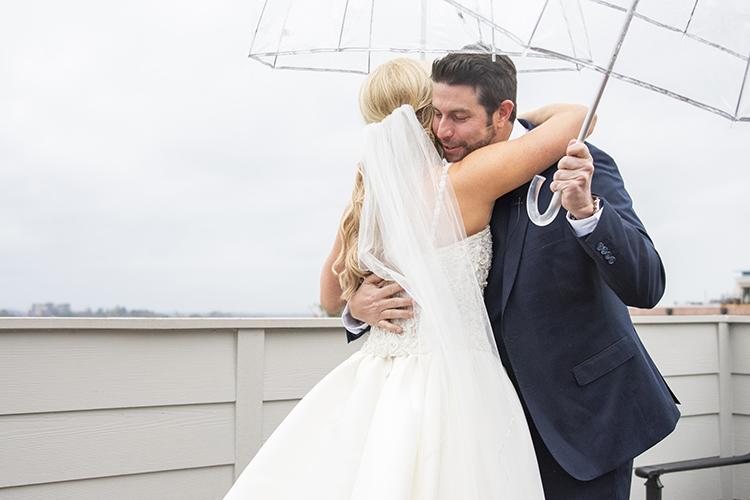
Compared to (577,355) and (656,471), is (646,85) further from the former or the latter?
(656,471)

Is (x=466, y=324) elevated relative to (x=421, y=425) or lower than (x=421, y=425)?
elevated

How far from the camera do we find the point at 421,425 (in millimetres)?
1071

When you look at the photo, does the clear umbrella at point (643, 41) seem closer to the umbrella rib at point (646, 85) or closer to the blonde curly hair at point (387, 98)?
the umbrella rib at point (646, 85)

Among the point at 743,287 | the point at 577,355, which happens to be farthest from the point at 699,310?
the point at 577,355

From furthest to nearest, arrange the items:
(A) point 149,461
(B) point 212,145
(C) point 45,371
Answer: (B) point 212,145 → (A) point 149,461 → (C) point 45,371

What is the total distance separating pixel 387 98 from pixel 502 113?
287 mm

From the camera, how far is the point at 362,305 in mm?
1311

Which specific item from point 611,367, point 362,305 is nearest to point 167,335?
point 362,305

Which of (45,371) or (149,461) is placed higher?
(45,371)

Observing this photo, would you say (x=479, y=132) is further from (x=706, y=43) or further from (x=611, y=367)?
(x=611, y=367)

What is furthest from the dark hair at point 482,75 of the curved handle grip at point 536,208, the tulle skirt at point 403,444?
the tulle skirt at point 403,444

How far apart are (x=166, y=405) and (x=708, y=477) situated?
2.96m

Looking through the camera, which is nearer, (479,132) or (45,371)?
(479,132)

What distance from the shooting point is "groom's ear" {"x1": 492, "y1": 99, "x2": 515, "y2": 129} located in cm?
128
